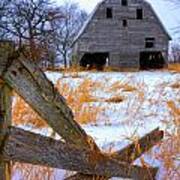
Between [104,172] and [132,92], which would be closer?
[104,172]

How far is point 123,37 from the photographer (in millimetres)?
24875

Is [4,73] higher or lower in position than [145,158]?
higher

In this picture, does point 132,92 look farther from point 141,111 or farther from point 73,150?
point 73,150

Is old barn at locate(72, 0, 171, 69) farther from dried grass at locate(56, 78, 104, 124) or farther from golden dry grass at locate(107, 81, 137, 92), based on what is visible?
dried grass at locate(56, 78, 104, 124)

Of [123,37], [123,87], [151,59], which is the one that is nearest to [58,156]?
[123,87]

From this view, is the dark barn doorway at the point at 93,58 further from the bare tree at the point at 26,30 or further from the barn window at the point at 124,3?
the bare tree at the point at 26,30

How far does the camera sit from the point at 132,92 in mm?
5066

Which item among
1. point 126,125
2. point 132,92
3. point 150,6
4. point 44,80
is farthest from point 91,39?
point 44,80

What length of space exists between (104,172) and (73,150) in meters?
0.32

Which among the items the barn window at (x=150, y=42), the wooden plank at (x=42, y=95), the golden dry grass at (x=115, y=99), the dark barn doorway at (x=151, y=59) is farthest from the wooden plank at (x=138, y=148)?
the barn window at (x=150, y=42)

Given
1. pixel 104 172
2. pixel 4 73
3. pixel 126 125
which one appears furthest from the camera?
pixel 126 125

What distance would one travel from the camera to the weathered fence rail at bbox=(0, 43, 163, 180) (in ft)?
5.02

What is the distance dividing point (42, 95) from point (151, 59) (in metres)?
24.2

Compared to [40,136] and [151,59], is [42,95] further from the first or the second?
[151,59]
